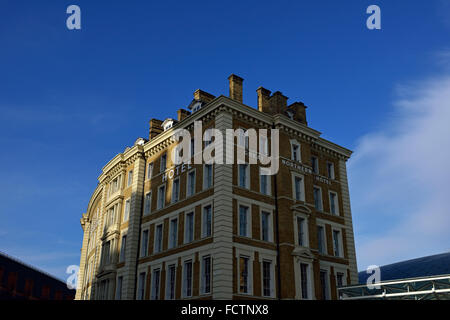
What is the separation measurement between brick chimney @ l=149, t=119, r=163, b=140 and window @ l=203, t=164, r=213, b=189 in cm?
1275

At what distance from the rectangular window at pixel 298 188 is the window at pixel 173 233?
10.6m

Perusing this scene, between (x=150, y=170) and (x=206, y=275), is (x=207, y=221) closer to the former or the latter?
(x=206, y=275)

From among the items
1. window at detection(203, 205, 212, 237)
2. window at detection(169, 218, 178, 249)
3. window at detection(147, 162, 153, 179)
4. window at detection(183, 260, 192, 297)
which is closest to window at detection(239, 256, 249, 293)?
window at detection(203, 205, 212, 237)

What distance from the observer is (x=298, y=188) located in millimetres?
38156

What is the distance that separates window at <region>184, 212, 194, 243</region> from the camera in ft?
116

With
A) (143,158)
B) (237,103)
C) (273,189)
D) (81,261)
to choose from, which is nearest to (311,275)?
(273,189)

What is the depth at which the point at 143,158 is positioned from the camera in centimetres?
4512

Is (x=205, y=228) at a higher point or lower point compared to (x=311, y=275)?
higher

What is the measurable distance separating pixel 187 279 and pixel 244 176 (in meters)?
9.20

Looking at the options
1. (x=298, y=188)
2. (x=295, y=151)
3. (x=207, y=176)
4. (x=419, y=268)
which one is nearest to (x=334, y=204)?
(x=298, y=188)
